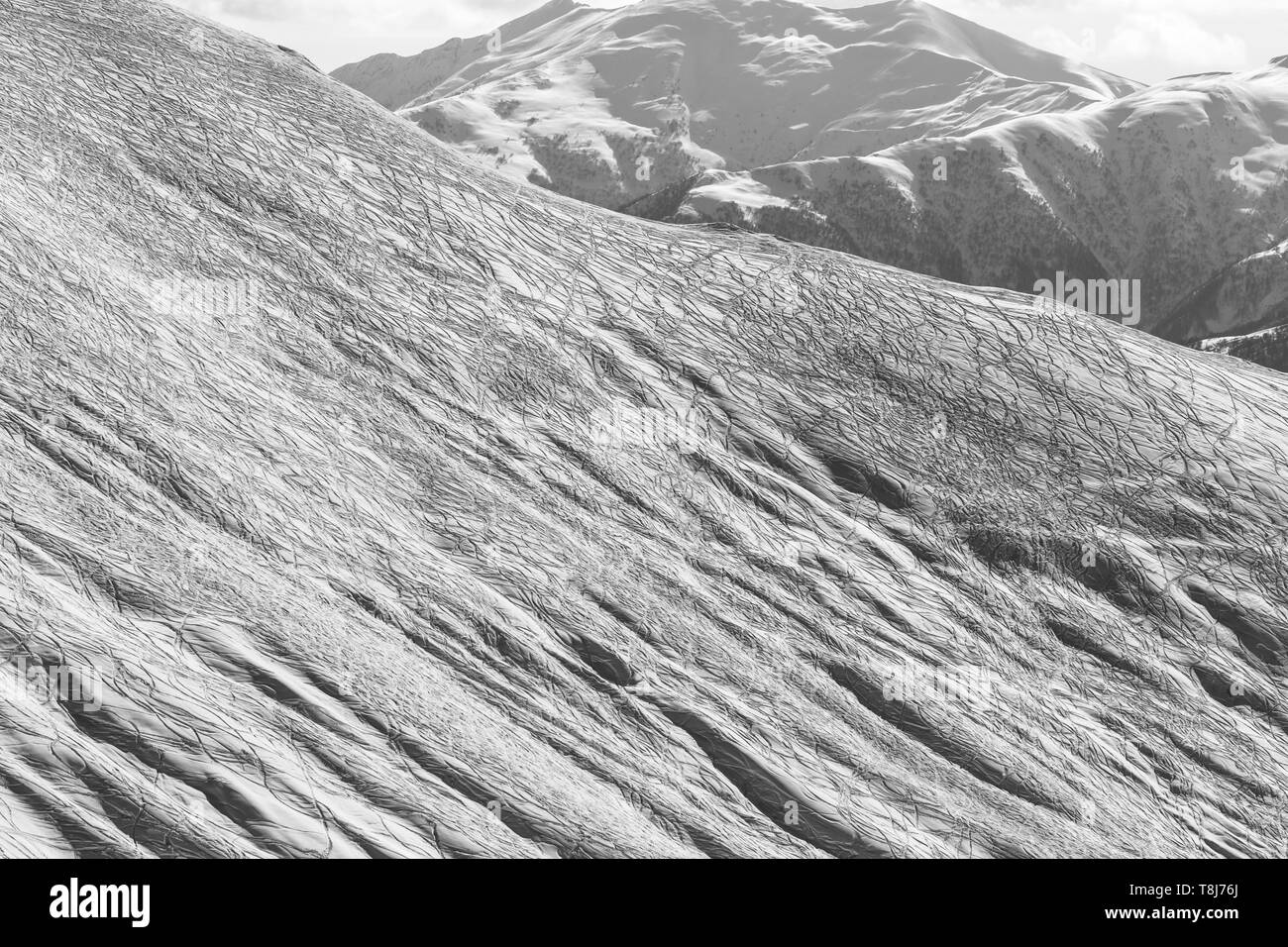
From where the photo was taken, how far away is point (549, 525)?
19.3 meters

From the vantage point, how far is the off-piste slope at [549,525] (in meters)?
14.8

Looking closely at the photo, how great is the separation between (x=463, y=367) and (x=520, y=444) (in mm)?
2157

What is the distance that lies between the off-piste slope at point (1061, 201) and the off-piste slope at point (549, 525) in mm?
→ 109669

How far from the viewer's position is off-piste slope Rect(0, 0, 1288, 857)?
48.7 ft

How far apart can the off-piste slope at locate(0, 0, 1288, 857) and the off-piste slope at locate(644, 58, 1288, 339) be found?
10967 cm

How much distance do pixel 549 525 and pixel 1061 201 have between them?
146083 millimetres

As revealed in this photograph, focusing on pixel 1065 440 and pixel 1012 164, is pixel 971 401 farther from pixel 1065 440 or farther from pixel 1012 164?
pixel 1012 164

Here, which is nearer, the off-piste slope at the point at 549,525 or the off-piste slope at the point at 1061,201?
the off-piste slope at the point at 549,525

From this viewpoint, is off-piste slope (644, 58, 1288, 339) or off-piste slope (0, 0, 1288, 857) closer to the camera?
off-piste slope (0, 0, 1288, 857)

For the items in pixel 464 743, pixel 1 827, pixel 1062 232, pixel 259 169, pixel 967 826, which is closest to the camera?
pixel 1 827
